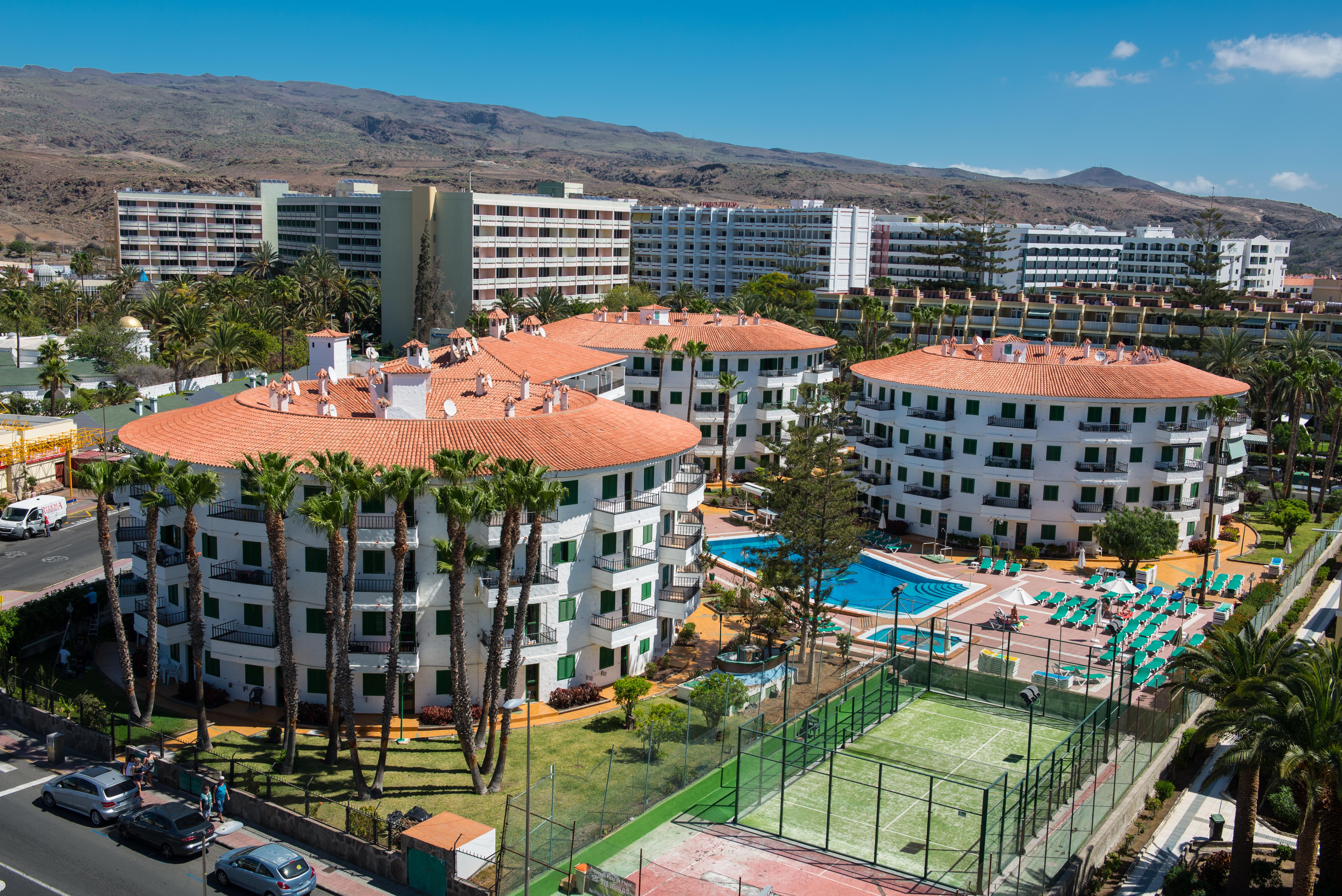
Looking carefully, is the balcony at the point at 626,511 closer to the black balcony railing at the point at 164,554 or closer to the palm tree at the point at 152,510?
the palm tree at the point at 152,510

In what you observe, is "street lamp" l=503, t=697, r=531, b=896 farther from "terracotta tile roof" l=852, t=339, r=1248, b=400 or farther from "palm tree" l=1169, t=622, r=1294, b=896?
"terracotta tile roof" l=852, t=339, r=1248, b=400

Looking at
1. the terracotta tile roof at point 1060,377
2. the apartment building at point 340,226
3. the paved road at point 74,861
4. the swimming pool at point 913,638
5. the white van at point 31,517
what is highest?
the apartment building at point 340,226

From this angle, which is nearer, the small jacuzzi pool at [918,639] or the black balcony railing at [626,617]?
the black balcony railing at [626,617]

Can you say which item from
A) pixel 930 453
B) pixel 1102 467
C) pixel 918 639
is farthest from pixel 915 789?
pixel 1102 467

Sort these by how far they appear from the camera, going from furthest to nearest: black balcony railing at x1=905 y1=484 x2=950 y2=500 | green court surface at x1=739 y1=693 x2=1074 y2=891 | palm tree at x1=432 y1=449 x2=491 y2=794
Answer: black balcony railing at x1=905 y1=484 x2=950 y2=500
palm tree at x1=432 y1=449 x2=491 y2=794
green court surface at x1=739 y1=693 x2=1074 y2=891

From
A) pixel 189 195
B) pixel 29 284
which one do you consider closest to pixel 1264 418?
pixel 29 284

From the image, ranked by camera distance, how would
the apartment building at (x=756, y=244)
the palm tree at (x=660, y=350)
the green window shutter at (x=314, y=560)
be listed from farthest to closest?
the apartment building at (x=756, y=244), the palm tree at (x=660, y=350), the green window shutter at (x=314, y=560)

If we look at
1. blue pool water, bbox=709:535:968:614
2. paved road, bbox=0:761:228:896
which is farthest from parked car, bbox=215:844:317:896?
blue pool water, bbox=709:535:968:614

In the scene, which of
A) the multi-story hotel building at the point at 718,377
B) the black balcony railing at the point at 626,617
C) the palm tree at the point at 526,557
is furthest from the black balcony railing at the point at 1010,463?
the palm tree at the point at 526,557
